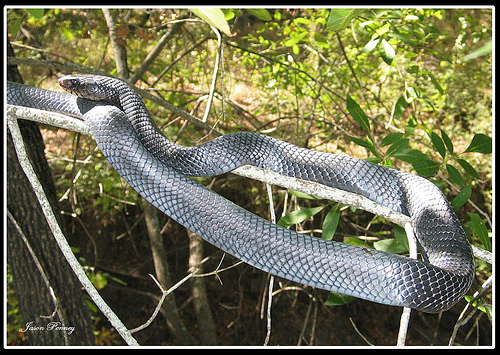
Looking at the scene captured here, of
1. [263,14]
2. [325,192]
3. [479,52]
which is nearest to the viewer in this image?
[479,52]

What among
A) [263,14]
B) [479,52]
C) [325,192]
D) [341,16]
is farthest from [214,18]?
[263,14]

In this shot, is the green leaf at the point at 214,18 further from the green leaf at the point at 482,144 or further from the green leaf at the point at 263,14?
the green leaf at the point at 482,144

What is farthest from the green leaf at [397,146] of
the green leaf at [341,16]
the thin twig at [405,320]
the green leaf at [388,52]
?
the green leaf at [341,16]

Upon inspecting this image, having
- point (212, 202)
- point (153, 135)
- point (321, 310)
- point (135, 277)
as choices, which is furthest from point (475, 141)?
point (135, 277)

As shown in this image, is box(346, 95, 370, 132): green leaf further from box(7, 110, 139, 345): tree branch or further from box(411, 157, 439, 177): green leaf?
box(7, 110, 139, 345): tree branch

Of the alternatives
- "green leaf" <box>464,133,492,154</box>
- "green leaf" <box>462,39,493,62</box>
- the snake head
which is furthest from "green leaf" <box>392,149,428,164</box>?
"green leaf" <box>462,39,493,62</box>

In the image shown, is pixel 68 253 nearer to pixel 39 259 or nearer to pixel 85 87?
pixel 85 87
